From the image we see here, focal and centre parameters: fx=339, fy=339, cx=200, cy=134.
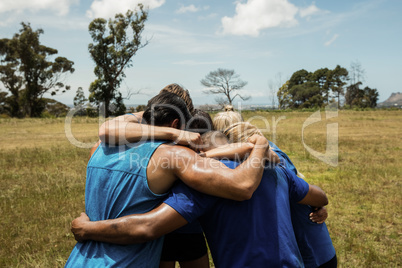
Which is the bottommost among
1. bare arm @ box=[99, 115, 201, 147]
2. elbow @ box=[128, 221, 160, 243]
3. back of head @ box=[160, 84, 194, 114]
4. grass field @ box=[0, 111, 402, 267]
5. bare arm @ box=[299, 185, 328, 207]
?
grass field @ box=[0, 111, 402, 267]

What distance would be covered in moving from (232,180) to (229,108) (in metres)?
1.49

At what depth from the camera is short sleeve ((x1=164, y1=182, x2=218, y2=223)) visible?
163 centimetres

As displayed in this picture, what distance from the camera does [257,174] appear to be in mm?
1615

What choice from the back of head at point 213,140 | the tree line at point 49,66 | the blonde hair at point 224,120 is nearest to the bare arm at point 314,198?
the back of head at point 213,140

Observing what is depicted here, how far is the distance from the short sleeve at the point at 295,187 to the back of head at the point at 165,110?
73 cm

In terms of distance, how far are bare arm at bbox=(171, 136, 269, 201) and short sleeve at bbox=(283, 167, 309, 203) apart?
0.90 ft

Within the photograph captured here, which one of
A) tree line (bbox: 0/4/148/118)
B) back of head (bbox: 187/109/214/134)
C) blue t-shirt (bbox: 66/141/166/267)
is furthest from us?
tree line (bbox: 0/4/148/118)

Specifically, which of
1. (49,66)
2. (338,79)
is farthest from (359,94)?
→ (49,66)

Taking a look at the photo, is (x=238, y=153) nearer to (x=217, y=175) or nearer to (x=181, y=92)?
(x=217, y=175)

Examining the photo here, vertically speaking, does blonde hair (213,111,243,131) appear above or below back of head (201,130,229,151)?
above

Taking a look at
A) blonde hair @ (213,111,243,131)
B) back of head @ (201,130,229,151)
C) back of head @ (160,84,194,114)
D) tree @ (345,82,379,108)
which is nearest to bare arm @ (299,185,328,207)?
back of head @ (201,130,229,151)

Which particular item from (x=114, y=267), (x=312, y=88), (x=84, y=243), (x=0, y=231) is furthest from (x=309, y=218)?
(x=312, y=88)

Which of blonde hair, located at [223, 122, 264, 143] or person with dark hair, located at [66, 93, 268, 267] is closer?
person with dark hair, located at [66, 93, 268, 267]

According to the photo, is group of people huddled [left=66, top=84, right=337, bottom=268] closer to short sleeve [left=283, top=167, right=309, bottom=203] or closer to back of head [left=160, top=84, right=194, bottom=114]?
short sleeve [left=283, top=167, right=309, bottom=203]
